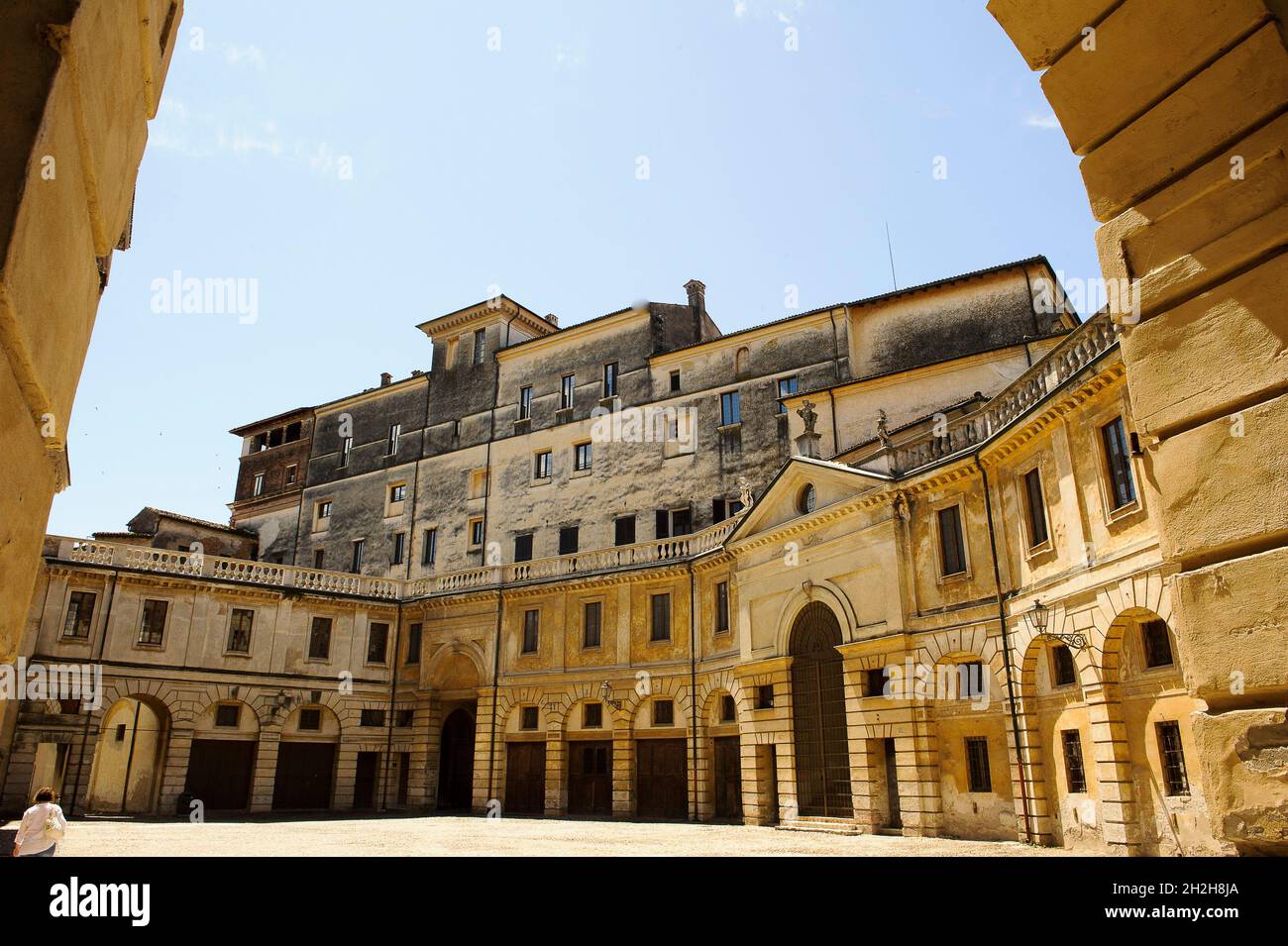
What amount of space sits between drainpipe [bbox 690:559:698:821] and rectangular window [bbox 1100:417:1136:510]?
59.5ft

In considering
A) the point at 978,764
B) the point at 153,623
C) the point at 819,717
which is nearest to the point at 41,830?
the point at 978,764

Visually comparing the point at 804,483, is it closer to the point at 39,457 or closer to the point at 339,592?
the point at 339,592

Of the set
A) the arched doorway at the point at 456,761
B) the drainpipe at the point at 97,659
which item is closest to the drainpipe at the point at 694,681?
the arched doorway at the point at 456,761

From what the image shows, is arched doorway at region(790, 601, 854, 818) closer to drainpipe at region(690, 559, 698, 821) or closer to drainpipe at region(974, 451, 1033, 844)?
drainpipe at region(690, 559, 698, 821)

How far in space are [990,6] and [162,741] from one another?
1561 inches

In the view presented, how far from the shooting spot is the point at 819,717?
87.9 ft

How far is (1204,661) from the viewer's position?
3.82 m

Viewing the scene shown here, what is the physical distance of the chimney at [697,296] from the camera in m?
43.6

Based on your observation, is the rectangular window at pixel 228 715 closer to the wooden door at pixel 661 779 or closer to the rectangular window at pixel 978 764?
the wooden door at pixel 661 779

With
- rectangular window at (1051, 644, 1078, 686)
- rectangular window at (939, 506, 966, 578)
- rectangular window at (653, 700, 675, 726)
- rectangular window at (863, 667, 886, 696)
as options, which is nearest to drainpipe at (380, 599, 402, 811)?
rectangular window at (653, 700, 675, 726)

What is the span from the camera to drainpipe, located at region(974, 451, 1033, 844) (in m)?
19.7

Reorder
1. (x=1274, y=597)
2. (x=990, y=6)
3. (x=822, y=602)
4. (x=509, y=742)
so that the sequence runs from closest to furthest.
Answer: (x=1274, y=597), (x=990, y=6), (x=822, y=602), (x=509, y=742)

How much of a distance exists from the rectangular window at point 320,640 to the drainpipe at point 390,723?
3.14 meters
